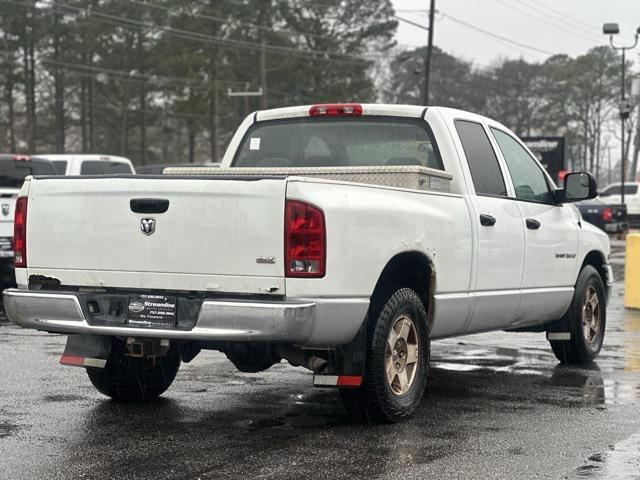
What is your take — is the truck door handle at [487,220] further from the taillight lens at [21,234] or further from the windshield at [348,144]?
the taillight lens at [21,234]

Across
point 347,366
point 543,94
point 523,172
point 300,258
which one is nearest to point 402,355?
point 347,366

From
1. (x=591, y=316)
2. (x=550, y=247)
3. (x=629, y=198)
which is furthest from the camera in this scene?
(x=629, y=198)

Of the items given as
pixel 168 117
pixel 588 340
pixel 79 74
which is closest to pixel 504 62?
pixel 168 117

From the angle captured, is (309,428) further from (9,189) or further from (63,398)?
(9,189)

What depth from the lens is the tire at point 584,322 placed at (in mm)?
9500

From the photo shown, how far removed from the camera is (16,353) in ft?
33.2

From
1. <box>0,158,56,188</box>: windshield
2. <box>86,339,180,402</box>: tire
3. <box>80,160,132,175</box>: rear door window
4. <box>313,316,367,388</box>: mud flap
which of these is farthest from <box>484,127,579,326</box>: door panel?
<box>80,160,132,175</box>: rear door window

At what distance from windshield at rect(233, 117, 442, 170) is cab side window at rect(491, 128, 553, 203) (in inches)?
33.7

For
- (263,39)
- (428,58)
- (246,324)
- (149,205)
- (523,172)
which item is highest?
(263,39)

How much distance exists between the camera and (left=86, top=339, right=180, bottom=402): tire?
7.55 metres

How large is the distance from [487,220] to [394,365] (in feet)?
4.59

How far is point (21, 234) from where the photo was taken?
273 inches

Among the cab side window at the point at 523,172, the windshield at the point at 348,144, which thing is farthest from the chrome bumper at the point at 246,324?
the cab side window at the point at 523,172

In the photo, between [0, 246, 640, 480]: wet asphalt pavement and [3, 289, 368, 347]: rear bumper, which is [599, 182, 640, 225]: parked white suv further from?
[3, 289, 368, 347]: rear bumper
